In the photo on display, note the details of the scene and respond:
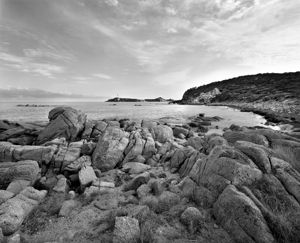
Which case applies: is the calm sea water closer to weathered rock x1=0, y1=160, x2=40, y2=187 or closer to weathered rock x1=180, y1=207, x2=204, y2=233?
weathered rock x1=0, y1=160, x2=40, y2=187

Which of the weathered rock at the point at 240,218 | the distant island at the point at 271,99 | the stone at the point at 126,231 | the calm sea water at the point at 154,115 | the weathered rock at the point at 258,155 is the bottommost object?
the calm sea water at the point at 154,115

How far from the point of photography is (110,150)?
14.8 m

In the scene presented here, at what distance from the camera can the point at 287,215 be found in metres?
5.41

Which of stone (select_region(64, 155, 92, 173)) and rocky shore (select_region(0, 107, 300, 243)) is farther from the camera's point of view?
stone (select_region(64, 155, 92, 173))

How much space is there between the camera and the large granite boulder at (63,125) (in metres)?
21.3

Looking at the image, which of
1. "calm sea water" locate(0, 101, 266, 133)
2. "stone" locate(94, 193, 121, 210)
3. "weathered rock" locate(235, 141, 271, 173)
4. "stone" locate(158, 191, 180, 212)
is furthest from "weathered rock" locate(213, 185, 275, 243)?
"calm sea water" locate(0, 101, 266, 133)

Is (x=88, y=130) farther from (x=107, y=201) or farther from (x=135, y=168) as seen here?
(x=107, y=201)

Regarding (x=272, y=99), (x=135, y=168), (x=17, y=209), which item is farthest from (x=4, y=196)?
(x=272, y=99)

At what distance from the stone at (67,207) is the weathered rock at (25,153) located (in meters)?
6.56

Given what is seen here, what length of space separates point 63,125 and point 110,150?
1106 centimetres

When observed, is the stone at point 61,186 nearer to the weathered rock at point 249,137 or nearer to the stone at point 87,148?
the stone at point 87,148

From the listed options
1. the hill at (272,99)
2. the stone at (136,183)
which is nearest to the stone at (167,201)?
the stone at (136,183)

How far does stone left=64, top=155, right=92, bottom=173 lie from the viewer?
12.7m

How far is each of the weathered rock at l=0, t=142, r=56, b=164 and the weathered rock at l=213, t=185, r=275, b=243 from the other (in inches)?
517
